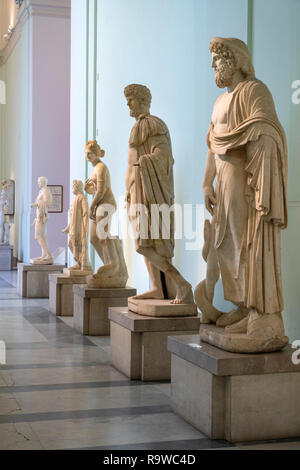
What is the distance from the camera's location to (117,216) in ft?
37.0

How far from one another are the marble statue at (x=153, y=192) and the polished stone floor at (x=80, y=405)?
1.06 m

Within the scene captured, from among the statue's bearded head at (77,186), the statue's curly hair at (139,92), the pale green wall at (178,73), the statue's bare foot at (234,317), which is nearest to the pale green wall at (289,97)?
the pale green wall at (178,73)

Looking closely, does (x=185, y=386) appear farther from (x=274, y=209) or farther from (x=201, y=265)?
(x=201, y=265)

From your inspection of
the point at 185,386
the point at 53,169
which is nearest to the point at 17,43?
the point at 53,169

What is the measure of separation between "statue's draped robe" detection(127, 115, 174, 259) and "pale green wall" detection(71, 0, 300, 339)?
897 millimetres

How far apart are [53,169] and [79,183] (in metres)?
8.89

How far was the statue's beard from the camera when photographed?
5.06 meters

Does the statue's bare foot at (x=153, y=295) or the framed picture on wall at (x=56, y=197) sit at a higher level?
the framed picture on wall at (x=56, y=197)

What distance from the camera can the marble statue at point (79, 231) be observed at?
11383 mm

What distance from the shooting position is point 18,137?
75.8ft

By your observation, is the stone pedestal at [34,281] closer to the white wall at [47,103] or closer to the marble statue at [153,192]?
the white wall at [47,103]

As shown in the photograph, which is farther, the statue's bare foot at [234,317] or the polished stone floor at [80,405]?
the statue's bare foot at [234,317]

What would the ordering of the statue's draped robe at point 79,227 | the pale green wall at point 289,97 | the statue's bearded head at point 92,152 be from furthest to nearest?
1. the statue's draped robe at point 79,227
2. the statue's bearded head at point 92,152
3. the pale green wall at point 289,97

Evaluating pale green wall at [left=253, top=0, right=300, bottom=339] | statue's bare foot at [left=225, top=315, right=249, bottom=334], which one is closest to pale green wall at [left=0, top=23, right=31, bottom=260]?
pale green wall at [left=253, top=0, right=300, bottom=339]
